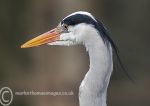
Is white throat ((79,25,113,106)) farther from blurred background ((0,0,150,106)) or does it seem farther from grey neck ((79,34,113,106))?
blurred background ((0,0,150,106))

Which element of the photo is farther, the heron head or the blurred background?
the blurred background

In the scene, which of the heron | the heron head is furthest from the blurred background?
the heron

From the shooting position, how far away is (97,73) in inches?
200

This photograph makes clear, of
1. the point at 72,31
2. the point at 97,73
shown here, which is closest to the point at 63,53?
the point at 72,31

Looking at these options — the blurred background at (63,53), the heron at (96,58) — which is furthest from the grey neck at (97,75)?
the blurred background at (63,53)

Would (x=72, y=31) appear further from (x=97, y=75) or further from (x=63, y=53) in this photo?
(x=63, y=53)

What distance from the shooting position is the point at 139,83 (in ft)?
37.2

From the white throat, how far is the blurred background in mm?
4995

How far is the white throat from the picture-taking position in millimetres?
5047

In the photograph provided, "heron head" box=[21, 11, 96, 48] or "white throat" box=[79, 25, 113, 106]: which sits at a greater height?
"heron head" box=[21, 11, 96, 48]

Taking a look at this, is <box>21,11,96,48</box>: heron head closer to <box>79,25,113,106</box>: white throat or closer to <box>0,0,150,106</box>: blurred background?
<box>79,25,113,106</box>: white throat

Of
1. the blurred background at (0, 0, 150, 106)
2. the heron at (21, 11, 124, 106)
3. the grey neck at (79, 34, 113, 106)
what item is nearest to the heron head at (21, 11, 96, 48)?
the heron at (21, 11, 124, 106)

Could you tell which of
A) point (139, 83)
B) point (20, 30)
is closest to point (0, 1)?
point (20, 30)

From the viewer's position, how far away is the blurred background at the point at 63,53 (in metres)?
10.6
